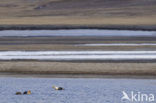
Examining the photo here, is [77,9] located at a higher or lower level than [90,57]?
higher

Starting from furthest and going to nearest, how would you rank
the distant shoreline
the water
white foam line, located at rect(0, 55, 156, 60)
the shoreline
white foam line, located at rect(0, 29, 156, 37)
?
the distant shoreline < white foam line, located at rect(0, 29, 156, 37) < white foam line, located at rect(0, 55, 156, 60) < the shoreline < the water

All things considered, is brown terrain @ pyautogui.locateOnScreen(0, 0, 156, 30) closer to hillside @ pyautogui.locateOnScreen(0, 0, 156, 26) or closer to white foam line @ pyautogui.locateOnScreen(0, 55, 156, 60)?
hillside @ pyautogui.locateOnScreen(0, 0, 156, 26)

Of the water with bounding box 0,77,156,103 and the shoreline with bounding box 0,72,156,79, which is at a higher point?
the shoreline with bounding box 0,72,156,79

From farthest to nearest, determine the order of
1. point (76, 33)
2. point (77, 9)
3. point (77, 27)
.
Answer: point (77, 9)
point (77, 27)
point (76, 33)

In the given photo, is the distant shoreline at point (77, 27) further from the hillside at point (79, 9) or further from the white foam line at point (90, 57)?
the white foam line at point (90, 57)

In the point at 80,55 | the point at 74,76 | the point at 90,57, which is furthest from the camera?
the point at 80,55

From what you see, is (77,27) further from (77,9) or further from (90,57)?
(77,9)

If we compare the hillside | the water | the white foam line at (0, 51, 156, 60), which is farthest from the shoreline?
the hillside

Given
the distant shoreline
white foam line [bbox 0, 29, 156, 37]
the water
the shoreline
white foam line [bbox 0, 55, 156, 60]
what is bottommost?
the water

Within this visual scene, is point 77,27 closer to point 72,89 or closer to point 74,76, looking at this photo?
point 74,76

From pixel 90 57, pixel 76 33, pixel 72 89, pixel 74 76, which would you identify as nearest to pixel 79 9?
pixel 76 33

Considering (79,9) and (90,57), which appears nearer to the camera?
(90,57)

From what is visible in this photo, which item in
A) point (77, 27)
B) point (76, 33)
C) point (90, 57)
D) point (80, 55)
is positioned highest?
point (77, 27)

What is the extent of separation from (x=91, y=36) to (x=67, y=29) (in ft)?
11.3
